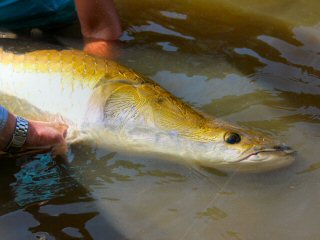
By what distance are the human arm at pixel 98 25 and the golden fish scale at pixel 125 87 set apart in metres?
0.39

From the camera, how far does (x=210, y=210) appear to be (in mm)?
1952

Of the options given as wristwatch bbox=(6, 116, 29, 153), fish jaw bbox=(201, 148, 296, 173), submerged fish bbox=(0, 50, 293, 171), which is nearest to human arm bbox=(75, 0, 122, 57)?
submerged fish bbox=(0, 50, 293, 171)

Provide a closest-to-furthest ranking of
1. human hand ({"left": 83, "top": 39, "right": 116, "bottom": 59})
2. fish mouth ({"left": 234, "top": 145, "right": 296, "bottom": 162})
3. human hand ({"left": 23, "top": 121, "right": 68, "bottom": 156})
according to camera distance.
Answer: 1. fish mouth ({"left": 234, "top": 145, "right": 296, "bottom": 162})
2. human hand ({"left": 23, "top": 121, "right": 68, "bottom": 156})
3. human hand ({"left": 83, "top": 39, "right": 116, "bottom": 59})

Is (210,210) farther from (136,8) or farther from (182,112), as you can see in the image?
(136,8)

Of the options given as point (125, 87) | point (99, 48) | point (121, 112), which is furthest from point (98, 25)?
point (121, 112)

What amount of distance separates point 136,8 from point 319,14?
1.38 m

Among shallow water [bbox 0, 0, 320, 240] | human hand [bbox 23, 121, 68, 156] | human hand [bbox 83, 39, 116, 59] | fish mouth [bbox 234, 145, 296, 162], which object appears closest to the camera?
shallow water [bbox 0, 0, 320, 240]

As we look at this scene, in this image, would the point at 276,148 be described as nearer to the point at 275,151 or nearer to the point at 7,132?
the point at 275,151

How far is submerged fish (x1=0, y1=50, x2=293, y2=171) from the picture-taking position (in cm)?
214

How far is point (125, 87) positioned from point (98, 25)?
90cm

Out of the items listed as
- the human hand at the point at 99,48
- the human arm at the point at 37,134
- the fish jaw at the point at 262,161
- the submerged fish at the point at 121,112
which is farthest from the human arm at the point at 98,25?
the fish jaw at the point at 262,161

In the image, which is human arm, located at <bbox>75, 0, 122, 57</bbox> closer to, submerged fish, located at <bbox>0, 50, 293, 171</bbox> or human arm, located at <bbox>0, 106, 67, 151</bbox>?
submerged fish, located at <bbox>0, 50, 293, 171</bbox>

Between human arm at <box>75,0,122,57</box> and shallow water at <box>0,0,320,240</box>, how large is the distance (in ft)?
0.38

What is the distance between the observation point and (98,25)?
3143mm
